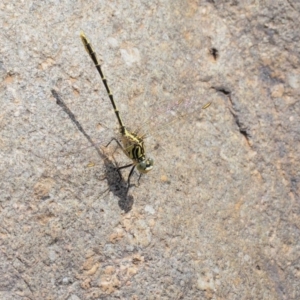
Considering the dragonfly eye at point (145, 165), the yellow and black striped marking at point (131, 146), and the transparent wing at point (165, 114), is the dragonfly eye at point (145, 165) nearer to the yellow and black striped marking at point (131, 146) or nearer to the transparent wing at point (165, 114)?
the yellow and black striped marking at point (131, 146)

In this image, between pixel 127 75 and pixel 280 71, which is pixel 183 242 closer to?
pixel 127 75

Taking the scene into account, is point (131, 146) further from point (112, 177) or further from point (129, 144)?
point (112, 177)

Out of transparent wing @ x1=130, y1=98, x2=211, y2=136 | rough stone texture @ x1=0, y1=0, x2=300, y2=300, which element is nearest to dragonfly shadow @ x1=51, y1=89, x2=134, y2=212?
rough stone texture @ x1=0, y1=0, x2=300, y2=300

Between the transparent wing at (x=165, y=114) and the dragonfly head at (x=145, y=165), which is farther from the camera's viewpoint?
the transparent wing at (x=165, y=114)

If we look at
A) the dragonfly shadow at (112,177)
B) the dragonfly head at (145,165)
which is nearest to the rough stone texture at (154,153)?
the dragonfly shadow at (112,177)

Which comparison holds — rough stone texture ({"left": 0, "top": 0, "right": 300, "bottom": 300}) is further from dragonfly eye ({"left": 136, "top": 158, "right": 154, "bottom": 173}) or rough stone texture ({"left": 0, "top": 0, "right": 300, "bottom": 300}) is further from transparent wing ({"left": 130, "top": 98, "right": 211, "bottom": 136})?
dragonfly eye ({"left": 136, "top": 158, "right": 154, "bottom": 173})

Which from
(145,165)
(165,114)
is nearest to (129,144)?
(145,165)
